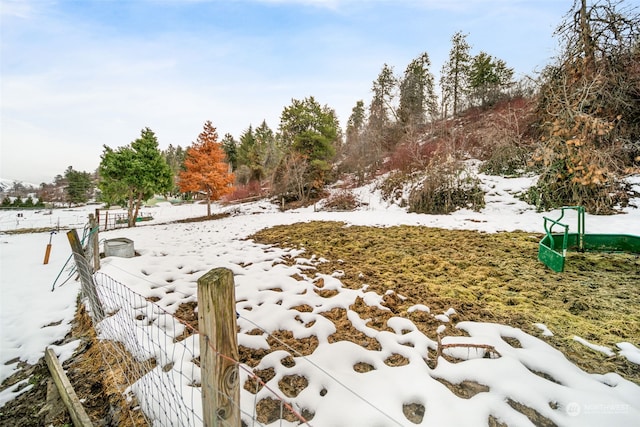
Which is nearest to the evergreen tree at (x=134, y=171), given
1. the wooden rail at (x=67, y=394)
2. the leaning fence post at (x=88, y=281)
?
the leaning fence post at (x=88, y=281)

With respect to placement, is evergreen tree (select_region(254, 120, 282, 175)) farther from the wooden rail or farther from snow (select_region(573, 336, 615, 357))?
snow (select_region(573, 336, 615, 357))

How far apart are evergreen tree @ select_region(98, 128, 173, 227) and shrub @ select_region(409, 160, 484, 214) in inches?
619

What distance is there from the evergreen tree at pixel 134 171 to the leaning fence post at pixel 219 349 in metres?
17.3

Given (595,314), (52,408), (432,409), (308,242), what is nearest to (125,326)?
(52,408)

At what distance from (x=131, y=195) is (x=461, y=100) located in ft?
97.4

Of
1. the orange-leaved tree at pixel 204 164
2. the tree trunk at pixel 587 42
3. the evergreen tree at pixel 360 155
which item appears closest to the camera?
the tree trunk at pixel 587 42

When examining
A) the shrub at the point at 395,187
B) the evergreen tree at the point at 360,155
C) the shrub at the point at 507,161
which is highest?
the evergreen tree at the point at 360,155

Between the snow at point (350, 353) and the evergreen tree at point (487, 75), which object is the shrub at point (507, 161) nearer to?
the snow at point (350, 353)

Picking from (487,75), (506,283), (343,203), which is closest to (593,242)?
(506,283)

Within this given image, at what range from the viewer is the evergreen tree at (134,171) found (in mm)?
14266

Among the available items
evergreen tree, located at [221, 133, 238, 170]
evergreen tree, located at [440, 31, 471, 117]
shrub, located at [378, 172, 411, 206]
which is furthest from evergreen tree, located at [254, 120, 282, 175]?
evergreen tree, located at [440, 31, 471, 117]

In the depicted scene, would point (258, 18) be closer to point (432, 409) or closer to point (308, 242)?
point (308, 242)

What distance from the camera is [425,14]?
8102 millimetres

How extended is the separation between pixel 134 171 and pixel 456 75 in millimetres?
28978
